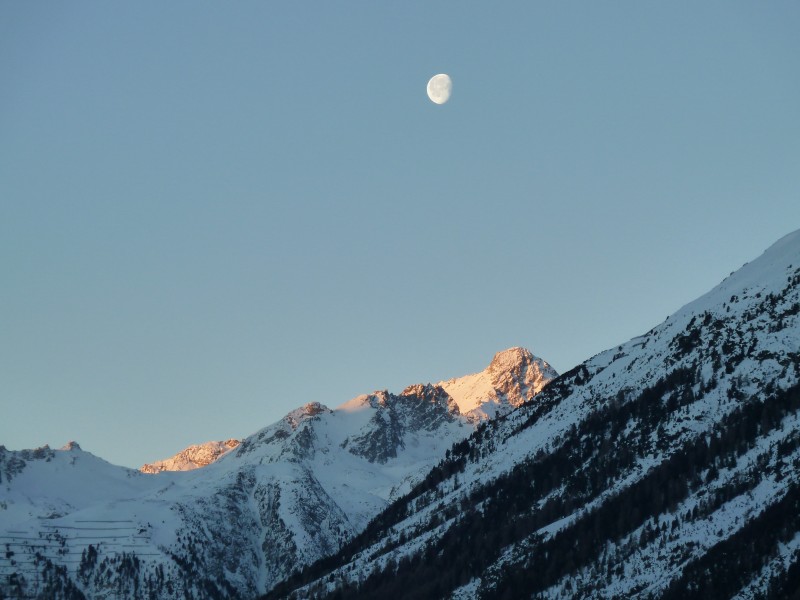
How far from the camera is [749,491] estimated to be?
18762cm

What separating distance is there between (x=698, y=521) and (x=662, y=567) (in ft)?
50.2

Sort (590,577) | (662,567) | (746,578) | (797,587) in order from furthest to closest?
1. (590,577)
2. (662,567)
3. (746,578)
4. (797,587)

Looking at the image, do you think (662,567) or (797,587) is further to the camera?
(662,567)

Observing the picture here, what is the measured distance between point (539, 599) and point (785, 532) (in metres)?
50.9

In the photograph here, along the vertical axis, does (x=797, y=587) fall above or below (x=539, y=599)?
below

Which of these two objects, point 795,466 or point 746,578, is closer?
point 746,578

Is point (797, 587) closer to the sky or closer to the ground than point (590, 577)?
closer to the ground

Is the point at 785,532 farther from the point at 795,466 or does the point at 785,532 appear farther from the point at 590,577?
the point at 590,577

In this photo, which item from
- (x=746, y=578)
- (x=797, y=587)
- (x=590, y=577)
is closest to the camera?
(x=797, y=587)

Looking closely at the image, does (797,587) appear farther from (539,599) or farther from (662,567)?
(539,599)

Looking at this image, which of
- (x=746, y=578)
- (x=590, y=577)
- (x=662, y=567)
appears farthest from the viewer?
(x=590, y=577)

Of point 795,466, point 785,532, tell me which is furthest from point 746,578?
point 795,466

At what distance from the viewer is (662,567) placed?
179 metres

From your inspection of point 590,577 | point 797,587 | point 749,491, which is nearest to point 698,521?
point 749,491
